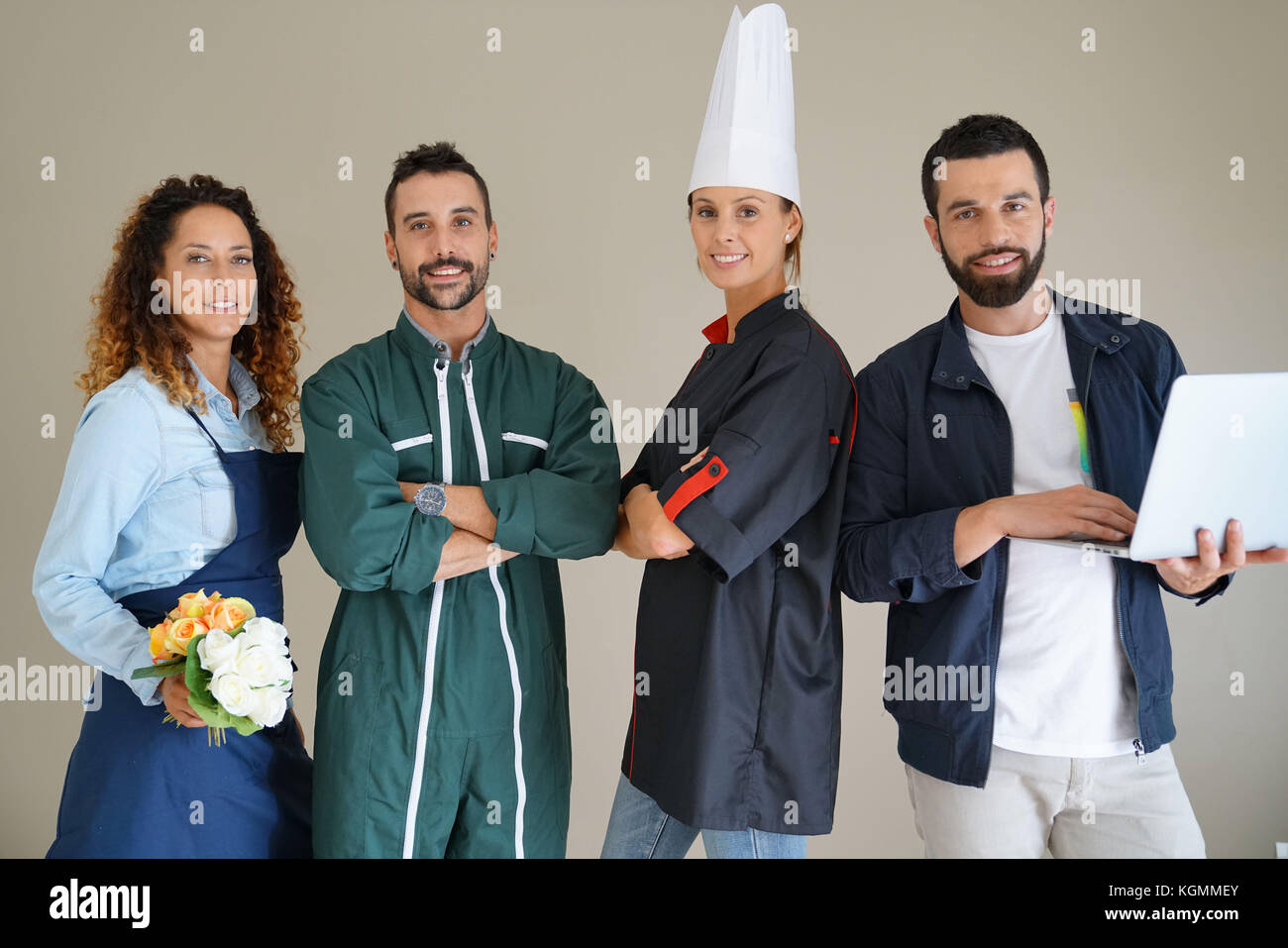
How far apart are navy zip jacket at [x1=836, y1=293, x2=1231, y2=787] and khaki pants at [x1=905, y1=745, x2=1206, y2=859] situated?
50 mm

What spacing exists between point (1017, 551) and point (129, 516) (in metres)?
1.64

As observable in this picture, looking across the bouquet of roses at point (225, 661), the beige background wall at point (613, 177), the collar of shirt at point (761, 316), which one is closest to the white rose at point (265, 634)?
the bouquet of roses at point (225, 661)

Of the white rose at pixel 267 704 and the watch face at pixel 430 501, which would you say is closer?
the white rose at pixel 267 704

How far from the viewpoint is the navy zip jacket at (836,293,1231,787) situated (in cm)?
192

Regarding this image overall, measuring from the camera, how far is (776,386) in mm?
1984

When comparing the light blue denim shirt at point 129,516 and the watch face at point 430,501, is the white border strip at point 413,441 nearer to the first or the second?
the watch face at point 430,501

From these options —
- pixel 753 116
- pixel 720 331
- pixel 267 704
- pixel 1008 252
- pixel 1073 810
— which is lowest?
pixel 1073 810

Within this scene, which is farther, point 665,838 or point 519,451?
point 519,451

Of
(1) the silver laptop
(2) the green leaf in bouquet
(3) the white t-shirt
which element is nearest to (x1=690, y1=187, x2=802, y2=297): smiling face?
(3) the white t-shirt

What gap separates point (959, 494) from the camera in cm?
203

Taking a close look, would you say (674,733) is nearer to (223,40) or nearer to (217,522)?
(217,522)

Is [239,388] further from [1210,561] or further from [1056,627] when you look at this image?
[1210,561]

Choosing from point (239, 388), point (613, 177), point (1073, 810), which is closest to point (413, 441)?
point (239, 388)

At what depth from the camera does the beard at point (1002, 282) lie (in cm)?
201
